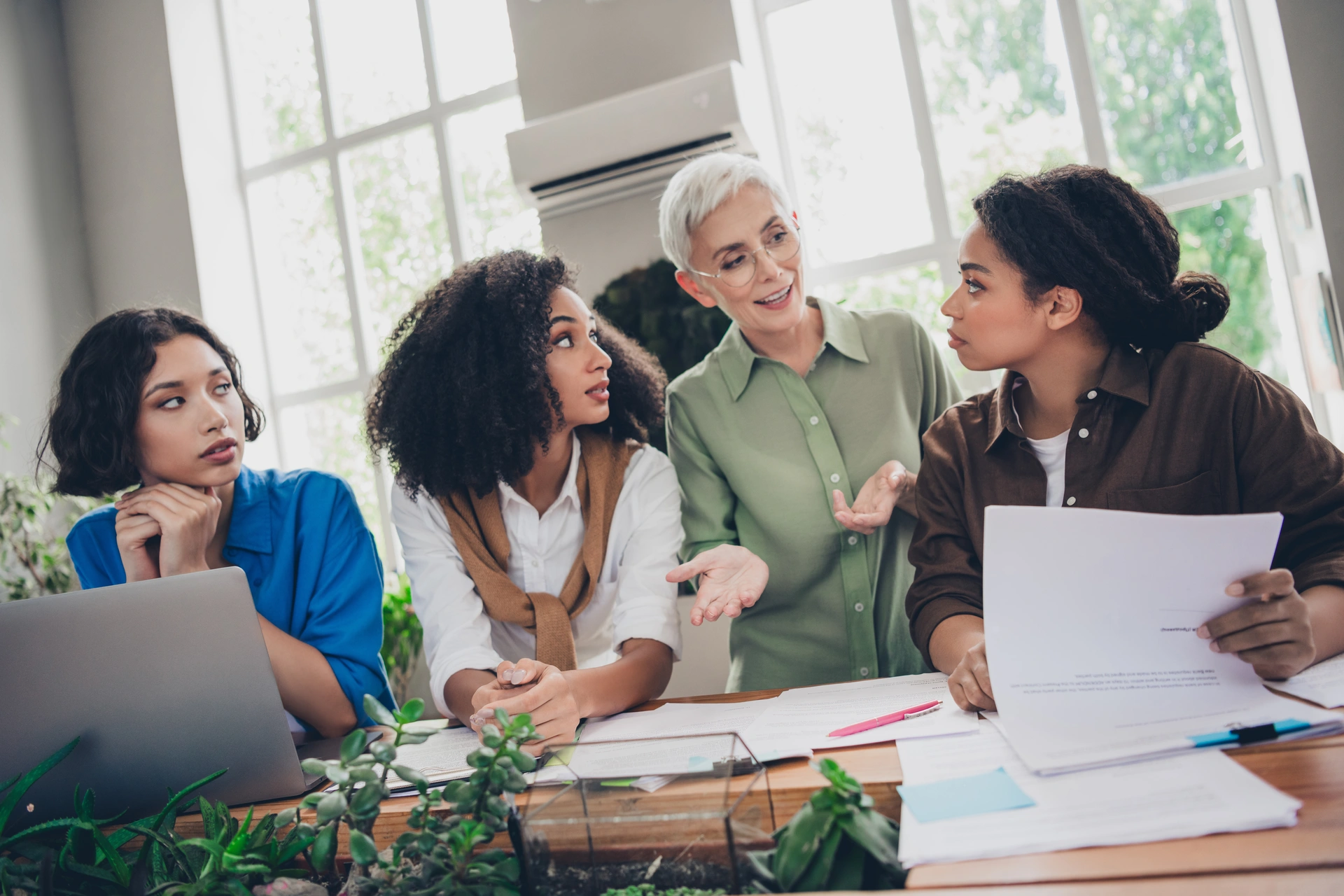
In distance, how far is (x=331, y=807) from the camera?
0.73 metres

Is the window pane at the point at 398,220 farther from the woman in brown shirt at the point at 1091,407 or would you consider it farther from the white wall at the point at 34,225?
the woman in brown shirt at the point at 1091,407

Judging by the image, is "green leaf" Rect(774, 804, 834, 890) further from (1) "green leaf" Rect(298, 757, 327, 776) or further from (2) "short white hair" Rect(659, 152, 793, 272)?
(2) "short white hair" Rect(659, 152, 793, 272)

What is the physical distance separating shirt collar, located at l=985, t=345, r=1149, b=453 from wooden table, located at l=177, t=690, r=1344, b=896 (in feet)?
2.09

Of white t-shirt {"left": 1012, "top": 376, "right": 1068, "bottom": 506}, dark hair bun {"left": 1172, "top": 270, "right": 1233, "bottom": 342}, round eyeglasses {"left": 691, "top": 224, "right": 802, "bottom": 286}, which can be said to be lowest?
white t-shirt {"left": 1012, "top": 376, "right": 1068, "bottom": 506}

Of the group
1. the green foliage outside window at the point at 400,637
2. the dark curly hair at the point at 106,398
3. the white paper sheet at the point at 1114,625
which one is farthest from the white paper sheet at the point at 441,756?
the green foliage outside window at the point at 400,637

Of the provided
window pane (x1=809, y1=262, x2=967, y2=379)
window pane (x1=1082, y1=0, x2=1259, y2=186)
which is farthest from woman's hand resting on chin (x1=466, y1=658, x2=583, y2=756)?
window pane (x1=1082, y1=0, x2=1259, y2=186)

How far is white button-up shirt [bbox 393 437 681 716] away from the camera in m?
1.47

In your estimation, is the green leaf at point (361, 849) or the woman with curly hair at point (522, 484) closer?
the green leaf at point (361, 849)

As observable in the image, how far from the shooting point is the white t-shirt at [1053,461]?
1.37 meters

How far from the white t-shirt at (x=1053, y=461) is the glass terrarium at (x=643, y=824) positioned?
820 mm

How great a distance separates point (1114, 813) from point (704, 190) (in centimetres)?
137

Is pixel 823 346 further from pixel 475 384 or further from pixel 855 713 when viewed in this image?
pixel 855 713

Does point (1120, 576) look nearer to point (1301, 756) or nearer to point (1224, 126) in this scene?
point (1301, 756)

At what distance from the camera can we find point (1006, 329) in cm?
139
